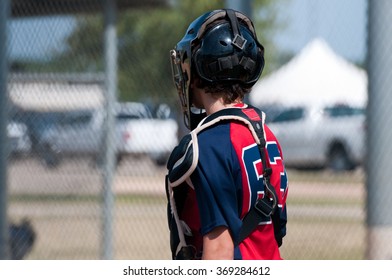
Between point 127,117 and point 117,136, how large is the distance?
0.22 m

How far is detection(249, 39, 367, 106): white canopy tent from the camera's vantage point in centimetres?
809

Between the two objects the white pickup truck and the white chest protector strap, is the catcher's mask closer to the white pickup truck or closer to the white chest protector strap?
the white chest protector strap

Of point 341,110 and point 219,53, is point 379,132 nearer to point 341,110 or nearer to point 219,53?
point 341,110

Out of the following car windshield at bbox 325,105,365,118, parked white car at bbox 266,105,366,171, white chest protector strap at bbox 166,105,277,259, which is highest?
white chest protector strap at bbox 166,105,277,259

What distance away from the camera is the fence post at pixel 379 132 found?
269 inches

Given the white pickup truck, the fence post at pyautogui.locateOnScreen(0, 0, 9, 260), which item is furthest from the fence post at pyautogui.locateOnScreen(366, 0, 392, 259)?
the fence post at pyautogui.locateOnScreen(0, 0, 9, 260)

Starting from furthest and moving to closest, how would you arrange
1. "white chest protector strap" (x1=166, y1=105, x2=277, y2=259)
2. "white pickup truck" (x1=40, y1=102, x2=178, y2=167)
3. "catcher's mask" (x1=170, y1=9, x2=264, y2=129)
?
"white pickup truck" (x1=40, y1=102, x2=178, y2=167)
"catcher's mask" (x1=170, y1=9, x2=264, y2=129)
"white chest protector strap" (x1=166, y1=105, x2=277, y2=259)

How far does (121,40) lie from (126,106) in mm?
695

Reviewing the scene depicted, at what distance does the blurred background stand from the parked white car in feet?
0.06

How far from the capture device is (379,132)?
22.9 feet

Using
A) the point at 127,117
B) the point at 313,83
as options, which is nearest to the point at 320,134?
the point at 313,83

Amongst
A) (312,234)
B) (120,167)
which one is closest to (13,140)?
(120,167)

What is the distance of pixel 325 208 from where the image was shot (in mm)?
8797

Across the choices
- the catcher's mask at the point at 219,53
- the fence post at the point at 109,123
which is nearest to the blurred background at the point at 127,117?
the fence post at the point at 109,123
